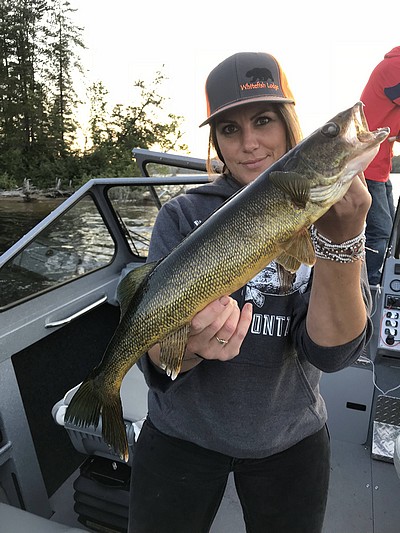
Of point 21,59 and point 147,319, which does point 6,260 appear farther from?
point 21,59

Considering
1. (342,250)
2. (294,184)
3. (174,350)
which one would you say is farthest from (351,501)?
(294,184)

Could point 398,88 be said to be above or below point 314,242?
above

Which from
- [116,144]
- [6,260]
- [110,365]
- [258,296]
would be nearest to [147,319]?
[110,365]

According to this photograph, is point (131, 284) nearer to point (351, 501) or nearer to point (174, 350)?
point (174, 350)

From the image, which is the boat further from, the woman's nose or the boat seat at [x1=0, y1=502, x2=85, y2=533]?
the woman's nose

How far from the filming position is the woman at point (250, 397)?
62.4 inches

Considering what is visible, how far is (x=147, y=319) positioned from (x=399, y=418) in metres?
2.87

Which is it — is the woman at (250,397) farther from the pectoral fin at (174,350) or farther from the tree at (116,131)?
the tree at (116,131)

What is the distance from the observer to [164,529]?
164 centimetres

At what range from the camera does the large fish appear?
4.11ft

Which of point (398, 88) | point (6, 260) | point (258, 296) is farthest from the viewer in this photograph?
point (398, 88)

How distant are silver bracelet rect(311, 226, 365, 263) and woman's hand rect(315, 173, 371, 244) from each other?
0.01m

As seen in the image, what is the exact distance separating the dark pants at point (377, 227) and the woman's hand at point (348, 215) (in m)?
3.32

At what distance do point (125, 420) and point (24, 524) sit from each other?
35.3 inches
